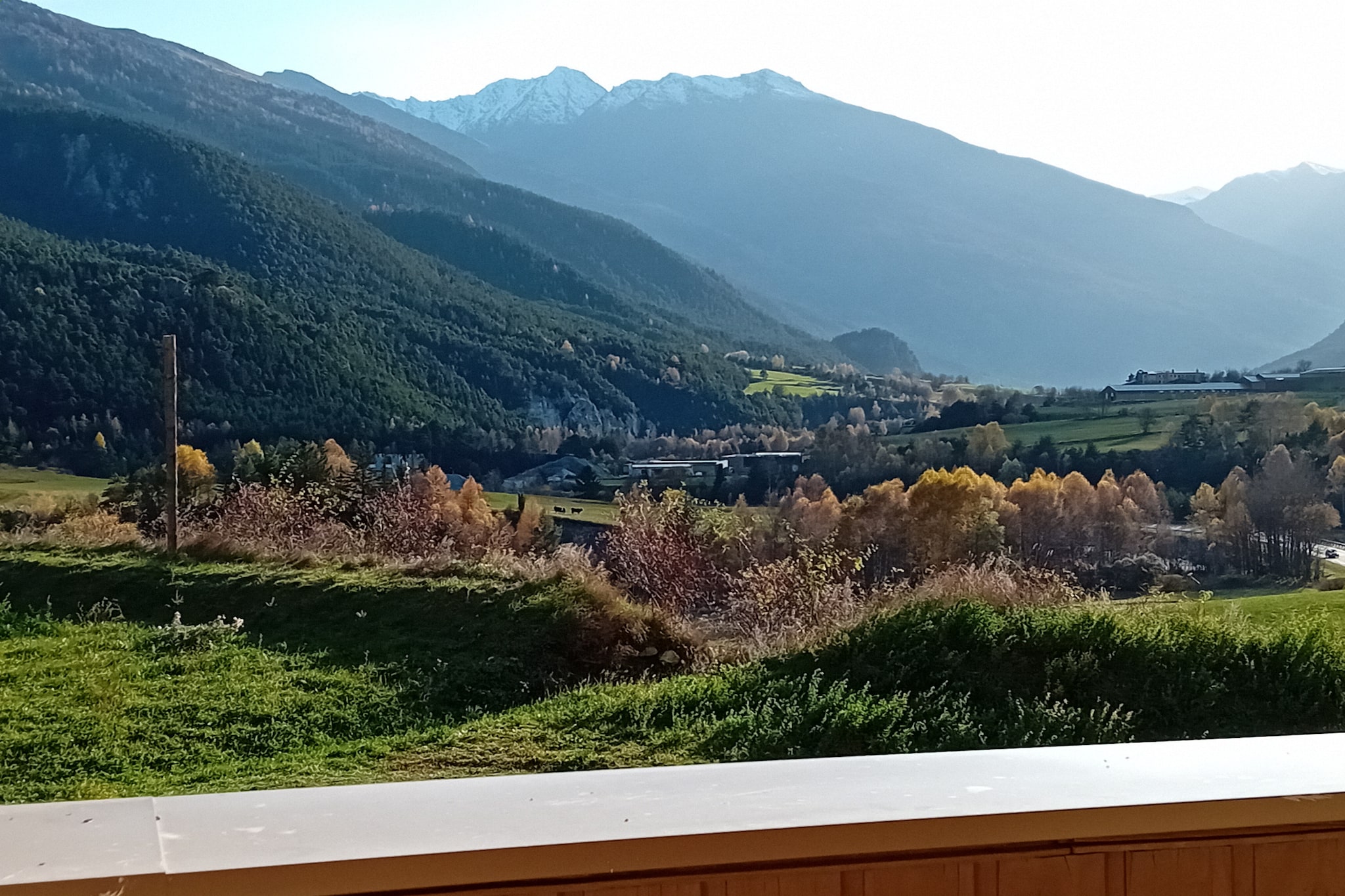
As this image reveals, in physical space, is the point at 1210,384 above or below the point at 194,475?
above

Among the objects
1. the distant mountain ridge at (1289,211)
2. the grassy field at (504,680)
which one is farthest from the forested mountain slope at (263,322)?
the distant mountain ridge at (1289,211)

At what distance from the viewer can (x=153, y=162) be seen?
4.18 metres

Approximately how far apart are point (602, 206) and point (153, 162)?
73.9 inches

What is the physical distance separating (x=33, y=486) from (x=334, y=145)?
1755 millimetres

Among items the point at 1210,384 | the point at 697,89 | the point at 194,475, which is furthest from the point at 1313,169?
the point at 194,475

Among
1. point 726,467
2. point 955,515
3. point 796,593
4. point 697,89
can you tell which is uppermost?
point 697,89

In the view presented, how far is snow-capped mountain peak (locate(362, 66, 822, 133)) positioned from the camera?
14.9ft

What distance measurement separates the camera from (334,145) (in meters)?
4.59

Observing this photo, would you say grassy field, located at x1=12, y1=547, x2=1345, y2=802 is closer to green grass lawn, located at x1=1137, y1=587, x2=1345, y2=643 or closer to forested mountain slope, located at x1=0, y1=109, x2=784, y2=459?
green grass lawn, located at x1=1137, y1=587, x2=1345, y2=643

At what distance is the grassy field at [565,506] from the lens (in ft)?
13.4

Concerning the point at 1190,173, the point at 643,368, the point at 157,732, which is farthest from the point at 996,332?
the point at 157,732

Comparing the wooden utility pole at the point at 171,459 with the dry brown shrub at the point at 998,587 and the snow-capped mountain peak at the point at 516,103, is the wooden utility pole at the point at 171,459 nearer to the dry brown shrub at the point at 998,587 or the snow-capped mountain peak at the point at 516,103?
the snow-capped mountain peak at the point at 516,103

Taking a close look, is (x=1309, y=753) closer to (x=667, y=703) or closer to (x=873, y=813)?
(x=873, y=813)

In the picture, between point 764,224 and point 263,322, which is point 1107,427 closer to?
point 764,224
